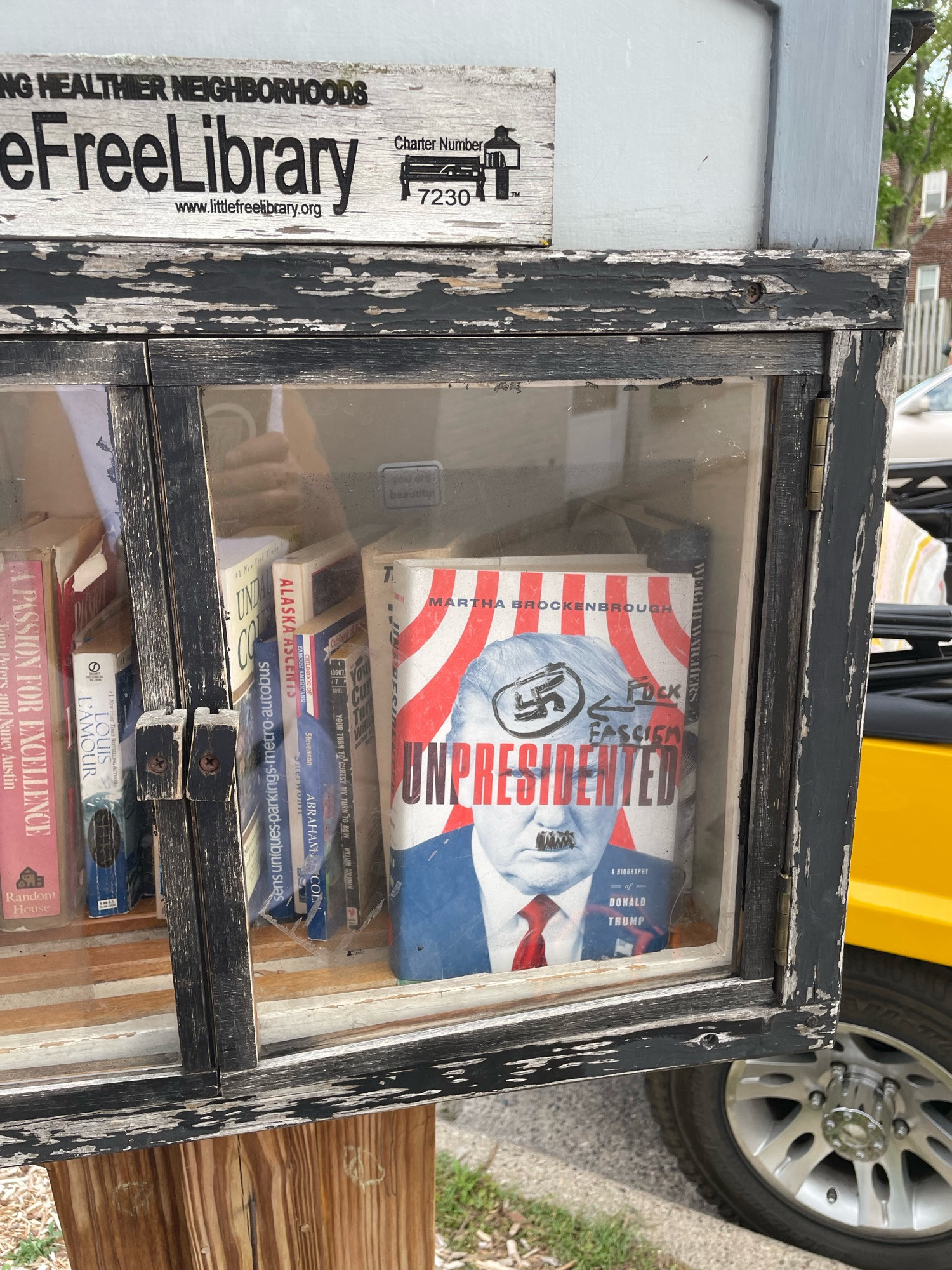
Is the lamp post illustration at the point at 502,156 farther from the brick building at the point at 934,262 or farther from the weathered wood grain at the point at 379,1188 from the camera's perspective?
the brick building at the point at 934,262

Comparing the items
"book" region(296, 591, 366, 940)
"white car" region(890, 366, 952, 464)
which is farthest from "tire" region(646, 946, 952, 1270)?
"white car" region(890, 366, 952, 464)

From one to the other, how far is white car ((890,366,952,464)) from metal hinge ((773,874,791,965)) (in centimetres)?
701

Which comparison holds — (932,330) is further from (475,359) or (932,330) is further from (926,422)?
(475,359)

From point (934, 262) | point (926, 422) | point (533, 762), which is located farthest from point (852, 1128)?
point (934, 262)

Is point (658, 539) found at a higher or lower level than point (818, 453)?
lower

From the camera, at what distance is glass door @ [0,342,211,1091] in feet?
2.86

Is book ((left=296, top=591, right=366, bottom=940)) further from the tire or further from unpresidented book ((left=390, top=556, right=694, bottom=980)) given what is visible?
the tire

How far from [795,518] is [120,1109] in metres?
0.88

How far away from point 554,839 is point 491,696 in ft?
0.64

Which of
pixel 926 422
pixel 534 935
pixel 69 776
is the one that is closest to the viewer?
pixel 69 776

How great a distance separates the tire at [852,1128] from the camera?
1833mm

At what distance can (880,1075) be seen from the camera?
1907 mm

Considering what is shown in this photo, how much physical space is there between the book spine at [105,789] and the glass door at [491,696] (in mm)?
134

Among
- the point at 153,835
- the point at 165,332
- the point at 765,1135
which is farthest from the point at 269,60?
the point at 765,1135
